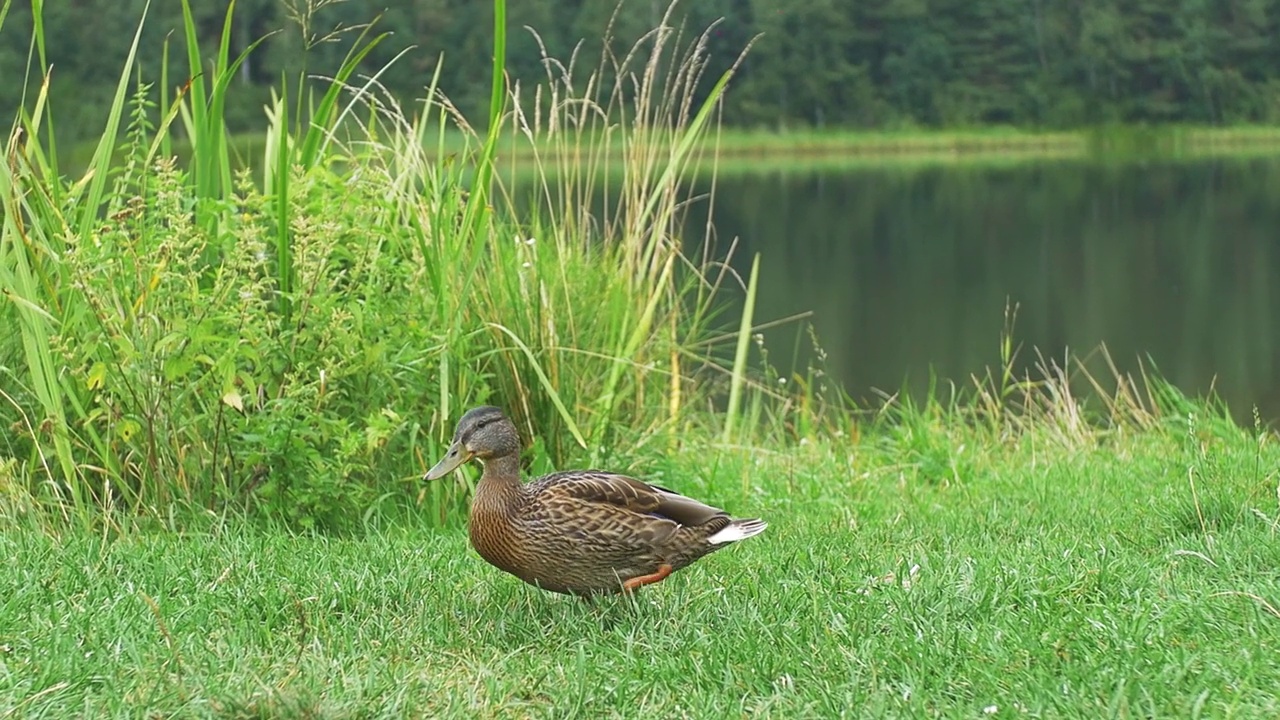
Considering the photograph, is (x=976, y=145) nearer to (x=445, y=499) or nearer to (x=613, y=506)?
(x=445, y=499)

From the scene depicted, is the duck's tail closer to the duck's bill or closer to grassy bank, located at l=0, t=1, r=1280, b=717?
grassy bank, located at l=0, t=1, r=1280, b=717

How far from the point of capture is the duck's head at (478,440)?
3.45 meters

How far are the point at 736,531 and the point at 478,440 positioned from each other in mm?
658

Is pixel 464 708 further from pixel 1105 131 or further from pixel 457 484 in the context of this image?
pixel 1105 131

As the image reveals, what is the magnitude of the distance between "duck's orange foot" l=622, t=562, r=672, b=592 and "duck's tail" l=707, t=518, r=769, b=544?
131mm

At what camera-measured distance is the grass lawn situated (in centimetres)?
270

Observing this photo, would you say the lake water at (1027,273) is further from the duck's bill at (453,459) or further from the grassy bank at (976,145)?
the grassy bank at (976,145)

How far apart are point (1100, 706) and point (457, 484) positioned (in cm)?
262

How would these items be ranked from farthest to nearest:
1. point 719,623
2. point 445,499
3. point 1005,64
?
point 1005,64, point 445,499, point 719,623

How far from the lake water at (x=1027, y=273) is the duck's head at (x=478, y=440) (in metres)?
4.29

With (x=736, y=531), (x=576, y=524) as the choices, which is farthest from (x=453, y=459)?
(x=736, y=531)

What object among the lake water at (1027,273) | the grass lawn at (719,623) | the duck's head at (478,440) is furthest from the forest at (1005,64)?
the duck's head at (478,440)

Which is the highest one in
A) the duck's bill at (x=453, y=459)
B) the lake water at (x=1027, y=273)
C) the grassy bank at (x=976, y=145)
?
the duck's bill at (x=453, y=459)

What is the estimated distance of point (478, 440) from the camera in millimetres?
3449
